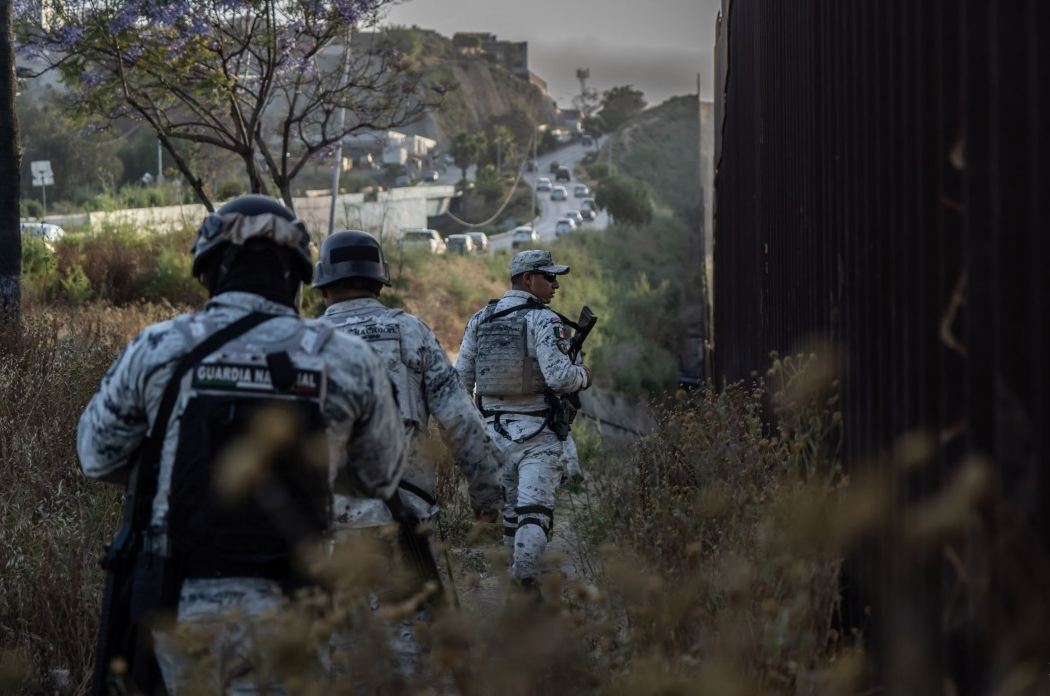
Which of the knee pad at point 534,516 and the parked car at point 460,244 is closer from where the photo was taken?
the knee pad at point 534,516

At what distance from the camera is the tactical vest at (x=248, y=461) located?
3105 millimetres

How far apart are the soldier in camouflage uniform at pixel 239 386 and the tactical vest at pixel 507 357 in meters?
3.54

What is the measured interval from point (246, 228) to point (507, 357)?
12.4 ft

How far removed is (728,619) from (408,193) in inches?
2950

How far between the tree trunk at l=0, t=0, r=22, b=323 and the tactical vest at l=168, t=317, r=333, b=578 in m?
7.51

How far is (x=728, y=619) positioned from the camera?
3457 millimetres

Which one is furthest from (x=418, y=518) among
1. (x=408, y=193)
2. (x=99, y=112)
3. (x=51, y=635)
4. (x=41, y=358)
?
(x=408, y=193)

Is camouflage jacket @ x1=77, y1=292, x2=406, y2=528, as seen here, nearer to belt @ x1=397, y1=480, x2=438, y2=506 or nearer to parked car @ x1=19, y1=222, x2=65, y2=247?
belt @ x1=397, y1=480, x2=438, y2=506

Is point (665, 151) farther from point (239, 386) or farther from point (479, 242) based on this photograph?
point (239, 386)

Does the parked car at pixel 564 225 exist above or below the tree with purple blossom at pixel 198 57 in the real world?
below

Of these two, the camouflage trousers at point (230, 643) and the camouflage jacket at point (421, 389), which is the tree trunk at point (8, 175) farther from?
the camouflage trousers at point (230, 643)

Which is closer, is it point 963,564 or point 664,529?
point 963,564

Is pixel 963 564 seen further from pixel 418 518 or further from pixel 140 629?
pixel 418 518

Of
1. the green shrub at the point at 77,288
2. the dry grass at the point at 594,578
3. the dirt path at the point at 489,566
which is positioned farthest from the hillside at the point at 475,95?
the dry grass at the point at 594,578
